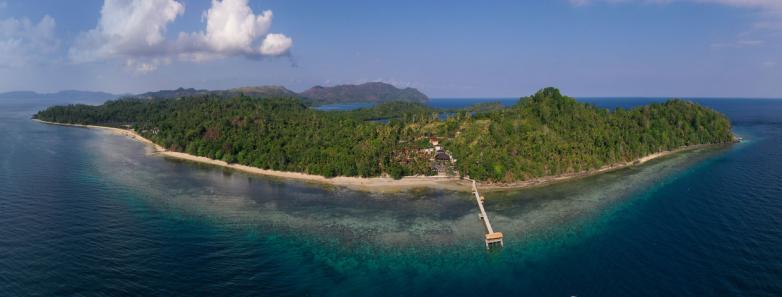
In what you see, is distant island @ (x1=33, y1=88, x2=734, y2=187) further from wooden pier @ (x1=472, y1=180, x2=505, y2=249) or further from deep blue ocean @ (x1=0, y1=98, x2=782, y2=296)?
wooden pier @ (x1=472, y1=180, x2=505, y2=249)

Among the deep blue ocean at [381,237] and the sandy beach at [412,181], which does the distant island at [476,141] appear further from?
the deep blue ocean at [381,237]

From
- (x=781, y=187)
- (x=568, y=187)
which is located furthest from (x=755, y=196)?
(x=568, y=187)

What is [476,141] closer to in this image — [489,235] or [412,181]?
[412,181]

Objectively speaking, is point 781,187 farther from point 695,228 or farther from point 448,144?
point 448,144

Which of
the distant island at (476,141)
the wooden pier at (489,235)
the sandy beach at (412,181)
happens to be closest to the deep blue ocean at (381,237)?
the wooden pier at (489,235)

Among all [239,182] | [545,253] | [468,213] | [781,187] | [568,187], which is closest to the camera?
[545,253]

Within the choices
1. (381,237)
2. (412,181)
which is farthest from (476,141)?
(381,237)
